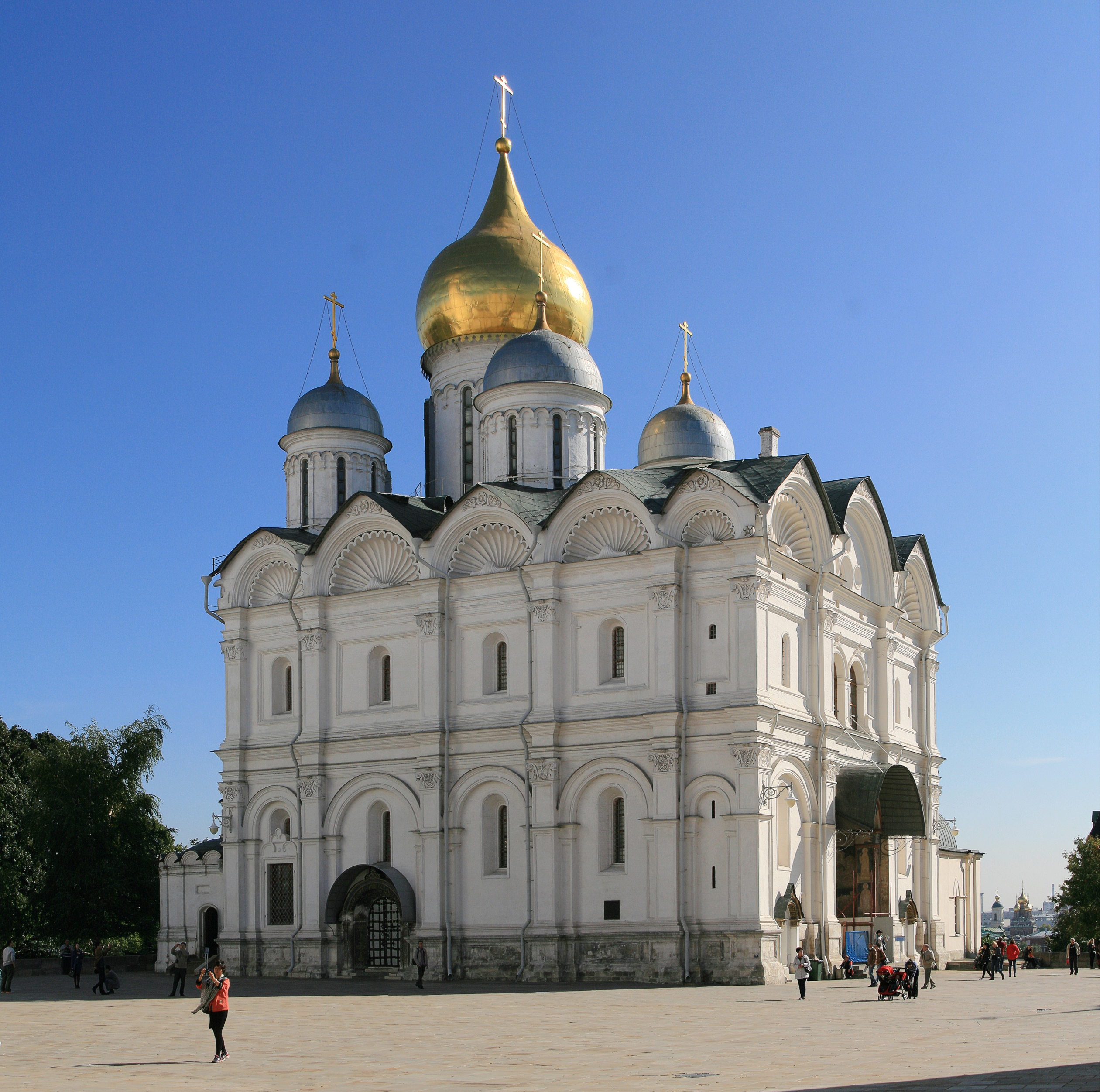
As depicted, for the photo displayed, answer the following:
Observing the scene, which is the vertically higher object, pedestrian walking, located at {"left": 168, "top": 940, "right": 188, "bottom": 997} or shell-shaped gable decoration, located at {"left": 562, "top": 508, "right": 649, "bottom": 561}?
shell-shaped gable decoration, located at {"left": 562, "top": 508, "right": 649, "bottom": 561}

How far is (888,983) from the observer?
23.3 meters

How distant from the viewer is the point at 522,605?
104 ft

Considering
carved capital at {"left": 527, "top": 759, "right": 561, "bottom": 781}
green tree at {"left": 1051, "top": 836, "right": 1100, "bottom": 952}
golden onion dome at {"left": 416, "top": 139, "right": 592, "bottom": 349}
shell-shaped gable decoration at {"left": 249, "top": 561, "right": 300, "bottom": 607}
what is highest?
golden onion dome at {"left": 416, "top": 139, "right": 592, "bottom": 349}

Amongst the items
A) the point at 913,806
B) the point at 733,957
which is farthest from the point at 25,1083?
the point at 913,806

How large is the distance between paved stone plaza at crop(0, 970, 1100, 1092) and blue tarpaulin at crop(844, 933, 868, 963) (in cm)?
331

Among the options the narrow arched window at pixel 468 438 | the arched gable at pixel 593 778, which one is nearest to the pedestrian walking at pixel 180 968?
the arched gable at pixel 593 778

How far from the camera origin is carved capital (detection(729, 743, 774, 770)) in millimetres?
28547

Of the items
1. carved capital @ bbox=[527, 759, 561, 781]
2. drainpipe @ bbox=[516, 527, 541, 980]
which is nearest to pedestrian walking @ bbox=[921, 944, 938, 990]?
drainpipe @ bbox=[516, 527, 541, 980]

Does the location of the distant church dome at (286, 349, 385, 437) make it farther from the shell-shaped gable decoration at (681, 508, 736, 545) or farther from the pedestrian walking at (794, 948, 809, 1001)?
the pedestrian walking at (794, 948, 809, 1001)

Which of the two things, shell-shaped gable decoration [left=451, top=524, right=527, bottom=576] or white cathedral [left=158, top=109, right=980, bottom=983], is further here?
shell-shaped gable decoration [left=451, top=524, right=527, bottom=576]

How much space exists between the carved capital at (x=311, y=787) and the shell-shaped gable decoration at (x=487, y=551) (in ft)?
18.6

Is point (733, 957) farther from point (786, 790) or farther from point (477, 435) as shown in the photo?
point (477, 435)

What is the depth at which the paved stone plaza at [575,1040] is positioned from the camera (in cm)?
1355

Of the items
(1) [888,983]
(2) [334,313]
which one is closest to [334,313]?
(2) [334,313]
